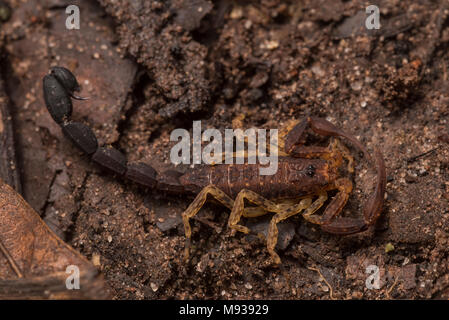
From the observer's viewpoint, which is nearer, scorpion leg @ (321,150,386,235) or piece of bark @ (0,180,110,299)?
piece of bark @ (0,180,110,299)

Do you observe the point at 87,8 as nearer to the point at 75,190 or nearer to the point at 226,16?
the point at 226,16

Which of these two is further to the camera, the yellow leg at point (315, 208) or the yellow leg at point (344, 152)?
the yellow leg at point (344, 152)

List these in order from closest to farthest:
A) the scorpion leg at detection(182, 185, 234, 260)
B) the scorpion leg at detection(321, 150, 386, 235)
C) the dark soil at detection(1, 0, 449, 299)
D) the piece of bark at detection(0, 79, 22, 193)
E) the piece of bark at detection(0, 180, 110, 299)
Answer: the piece of bark at detection(0, 180, 110, 299)
the scorpion leg at detection(321, 150, 386, 235)
the dark soil at detection(1, 0, 449, 299)
the scorpion leg at detection(182, 185, 234, 260)
the piece of bark at detection(0, 79, 22, 193)

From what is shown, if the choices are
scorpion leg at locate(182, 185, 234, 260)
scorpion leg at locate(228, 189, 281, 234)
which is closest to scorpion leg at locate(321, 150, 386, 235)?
scorpion leg at locate(228, 189, 281, 234)

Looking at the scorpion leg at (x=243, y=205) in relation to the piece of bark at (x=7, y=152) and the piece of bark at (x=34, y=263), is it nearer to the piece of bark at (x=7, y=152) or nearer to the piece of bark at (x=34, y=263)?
the piece of bark at (x=34, y=263)

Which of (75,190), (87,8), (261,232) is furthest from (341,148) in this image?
(87,8)

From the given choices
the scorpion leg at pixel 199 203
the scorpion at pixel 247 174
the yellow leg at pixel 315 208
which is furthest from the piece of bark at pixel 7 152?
the yellow leg at pixel 315 208

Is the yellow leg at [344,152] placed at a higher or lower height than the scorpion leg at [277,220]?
higher

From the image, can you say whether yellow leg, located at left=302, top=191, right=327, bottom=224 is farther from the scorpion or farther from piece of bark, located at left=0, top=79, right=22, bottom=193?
piece of bark, located at left=0, top=79, right=22, bottom=193
